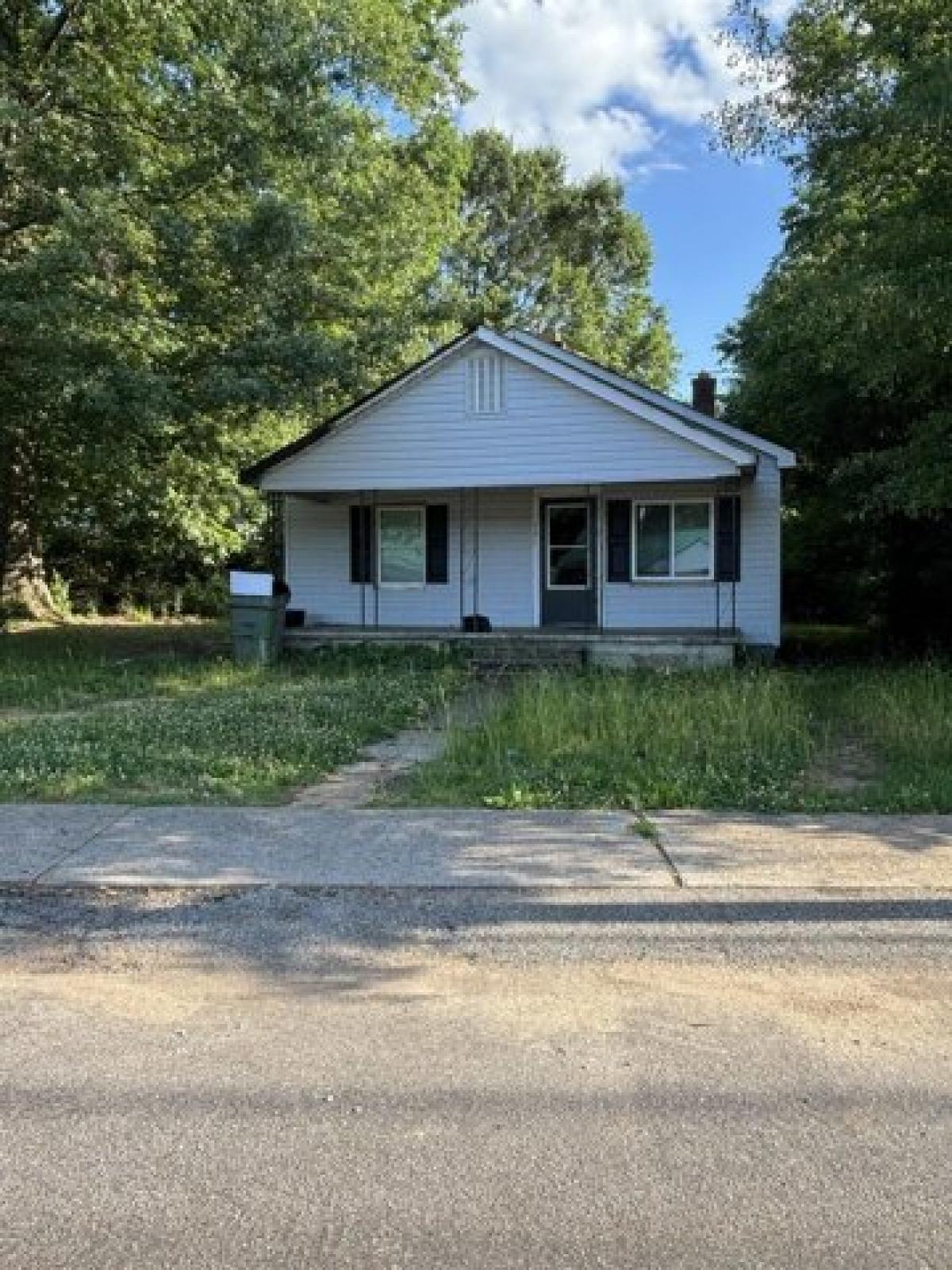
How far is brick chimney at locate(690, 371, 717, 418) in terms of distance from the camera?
20.6m

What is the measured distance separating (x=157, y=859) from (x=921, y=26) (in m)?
10.3

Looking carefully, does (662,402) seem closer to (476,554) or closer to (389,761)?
(476,554)

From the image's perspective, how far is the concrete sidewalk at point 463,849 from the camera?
583cm

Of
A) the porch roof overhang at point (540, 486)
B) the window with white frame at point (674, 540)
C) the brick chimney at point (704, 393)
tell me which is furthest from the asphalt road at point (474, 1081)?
the brick chimney at point (704, 393)

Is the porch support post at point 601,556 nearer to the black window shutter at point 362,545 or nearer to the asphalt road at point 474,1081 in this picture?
the black window shutter at point 362,545

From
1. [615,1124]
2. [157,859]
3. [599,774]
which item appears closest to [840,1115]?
[615,1124]

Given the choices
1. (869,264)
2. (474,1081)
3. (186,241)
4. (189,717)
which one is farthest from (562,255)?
(474,1081)

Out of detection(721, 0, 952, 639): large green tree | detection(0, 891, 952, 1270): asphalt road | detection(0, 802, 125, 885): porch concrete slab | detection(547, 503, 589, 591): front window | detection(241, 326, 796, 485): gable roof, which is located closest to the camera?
detection(0, 891, 952, 1270): asphalt road

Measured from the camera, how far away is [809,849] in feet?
21.0

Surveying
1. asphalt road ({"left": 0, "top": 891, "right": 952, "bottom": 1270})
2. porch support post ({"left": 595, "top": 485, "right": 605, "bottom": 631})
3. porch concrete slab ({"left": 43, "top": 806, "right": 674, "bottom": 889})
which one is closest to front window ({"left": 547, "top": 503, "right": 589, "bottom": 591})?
porch support post ({"left": 595, "top": 485, "right": 605, "bottom": 631})

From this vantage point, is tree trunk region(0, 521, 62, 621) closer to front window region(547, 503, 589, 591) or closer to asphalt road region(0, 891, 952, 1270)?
front window region(547, 503, 589, 591)

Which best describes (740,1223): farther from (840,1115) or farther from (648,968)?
(648,968)

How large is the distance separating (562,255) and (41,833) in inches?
1629

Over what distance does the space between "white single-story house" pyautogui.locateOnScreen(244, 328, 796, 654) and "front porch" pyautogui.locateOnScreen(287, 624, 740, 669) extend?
95 mm
